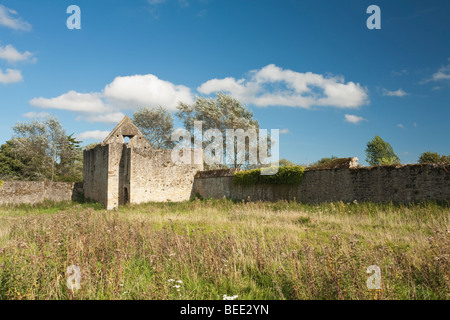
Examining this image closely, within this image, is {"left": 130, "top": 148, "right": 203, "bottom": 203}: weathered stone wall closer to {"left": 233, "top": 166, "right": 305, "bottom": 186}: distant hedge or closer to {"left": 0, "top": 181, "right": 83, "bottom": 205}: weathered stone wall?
{"left": 233, "top": 166, "right": 305, "bottom": 186}: distant hedge

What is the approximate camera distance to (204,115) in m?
38.4

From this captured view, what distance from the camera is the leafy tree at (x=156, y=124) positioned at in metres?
42.2

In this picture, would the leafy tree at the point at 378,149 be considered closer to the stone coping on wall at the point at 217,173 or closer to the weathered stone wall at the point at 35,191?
the stone coping on wall at the point at 217,173

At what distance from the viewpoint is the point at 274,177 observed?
17.0 m

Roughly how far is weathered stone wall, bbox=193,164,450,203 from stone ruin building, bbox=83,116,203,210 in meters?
6.28

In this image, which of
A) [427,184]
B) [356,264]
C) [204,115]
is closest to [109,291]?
[356,264]

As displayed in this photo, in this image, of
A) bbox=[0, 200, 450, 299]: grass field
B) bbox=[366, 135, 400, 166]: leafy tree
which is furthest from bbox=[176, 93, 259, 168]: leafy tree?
bbox=[0, 200, 450, 299]: grass field

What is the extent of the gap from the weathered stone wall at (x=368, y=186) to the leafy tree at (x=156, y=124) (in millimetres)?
26106
